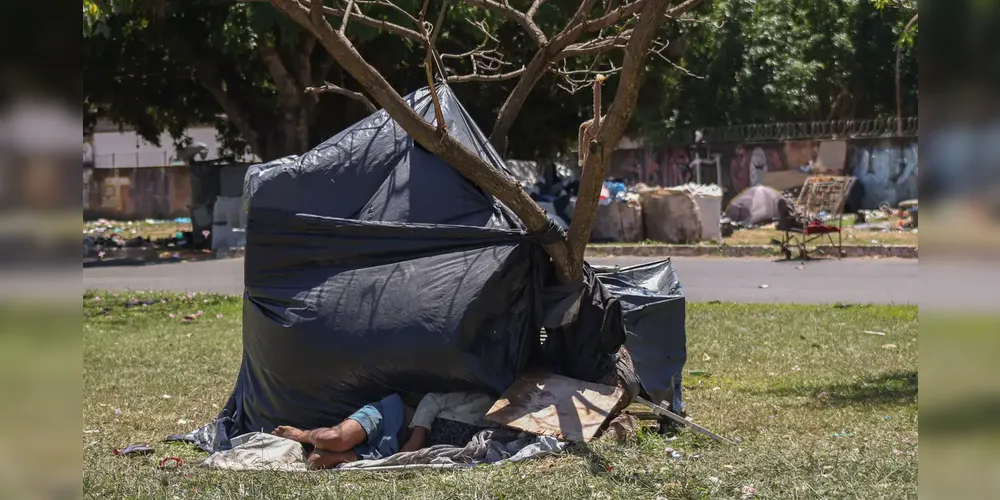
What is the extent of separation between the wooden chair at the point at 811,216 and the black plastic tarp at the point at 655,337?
9930mm

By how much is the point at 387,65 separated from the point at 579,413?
15.6 m

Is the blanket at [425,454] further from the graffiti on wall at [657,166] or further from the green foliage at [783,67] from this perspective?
the green foliage at [783,67]

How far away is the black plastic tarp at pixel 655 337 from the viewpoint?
6332mm

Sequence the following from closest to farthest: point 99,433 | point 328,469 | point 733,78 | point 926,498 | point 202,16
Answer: point 926,498, point 328,469, point 99,433, point 202,16, point 733,78

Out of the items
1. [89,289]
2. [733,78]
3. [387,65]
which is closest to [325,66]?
[387,65]

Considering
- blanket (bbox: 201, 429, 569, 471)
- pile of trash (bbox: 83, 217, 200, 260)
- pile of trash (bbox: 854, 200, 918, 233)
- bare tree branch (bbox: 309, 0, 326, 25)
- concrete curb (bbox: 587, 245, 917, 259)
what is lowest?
blanket (bbox: 201, 429, 569, 471)

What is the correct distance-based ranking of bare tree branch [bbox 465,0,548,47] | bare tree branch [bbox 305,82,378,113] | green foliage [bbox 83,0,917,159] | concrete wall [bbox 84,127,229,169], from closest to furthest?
bare tree branch [bbox 305,82,378,113]
bare tree branch [bbox 465,0,548,47]
green foliage [bbox 83,0,917,159]
concrete wall [bbox 84,127,229,169]

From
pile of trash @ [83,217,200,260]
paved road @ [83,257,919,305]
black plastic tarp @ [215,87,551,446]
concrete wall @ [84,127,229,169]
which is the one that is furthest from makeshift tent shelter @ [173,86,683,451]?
concrete wall @ [84,127,229,169]

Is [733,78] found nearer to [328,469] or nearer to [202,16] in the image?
[202,16]

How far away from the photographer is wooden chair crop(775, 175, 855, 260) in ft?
53.9

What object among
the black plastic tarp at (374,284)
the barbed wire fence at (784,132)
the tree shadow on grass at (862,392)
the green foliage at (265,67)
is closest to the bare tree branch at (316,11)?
the black plastic tarp at (374,284)

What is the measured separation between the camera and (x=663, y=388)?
20.9 ft

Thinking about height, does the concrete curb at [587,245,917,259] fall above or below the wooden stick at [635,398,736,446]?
above

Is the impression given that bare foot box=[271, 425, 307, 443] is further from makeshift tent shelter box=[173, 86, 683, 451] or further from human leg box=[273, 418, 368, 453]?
makeshift tent shelter box=[173, 86, 683, 451]
